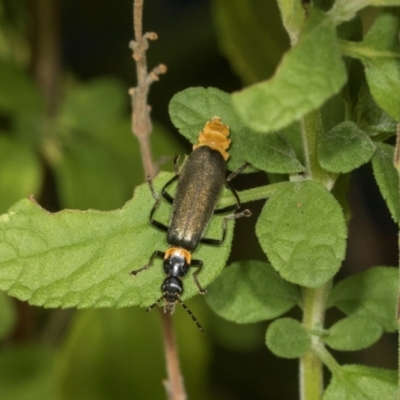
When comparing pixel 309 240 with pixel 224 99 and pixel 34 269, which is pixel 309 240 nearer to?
pixel 224 99

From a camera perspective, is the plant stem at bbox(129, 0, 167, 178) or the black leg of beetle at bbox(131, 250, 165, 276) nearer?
the black leg of beetle at bbox(131, 250, 165, 276)

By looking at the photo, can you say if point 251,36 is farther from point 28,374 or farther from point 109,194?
point 28,374

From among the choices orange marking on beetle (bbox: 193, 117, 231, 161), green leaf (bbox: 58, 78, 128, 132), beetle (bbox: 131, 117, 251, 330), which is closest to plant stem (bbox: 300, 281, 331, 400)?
beetle (bbox: 131, 117, 251, 330)

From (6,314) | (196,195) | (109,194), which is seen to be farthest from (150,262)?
(109,194)

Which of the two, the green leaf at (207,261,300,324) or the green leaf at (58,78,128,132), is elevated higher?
the green leaf at (58,78,128,132)

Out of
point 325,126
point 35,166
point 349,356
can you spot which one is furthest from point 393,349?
point 325,126

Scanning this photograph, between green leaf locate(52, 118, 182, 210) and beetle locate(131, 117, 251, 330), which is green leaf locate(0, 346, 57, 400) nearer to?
green leaf locate(52, 118, 182, 210)

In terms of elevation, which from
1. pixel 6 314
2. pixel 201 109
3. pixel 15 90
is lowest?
pixel 201 109
